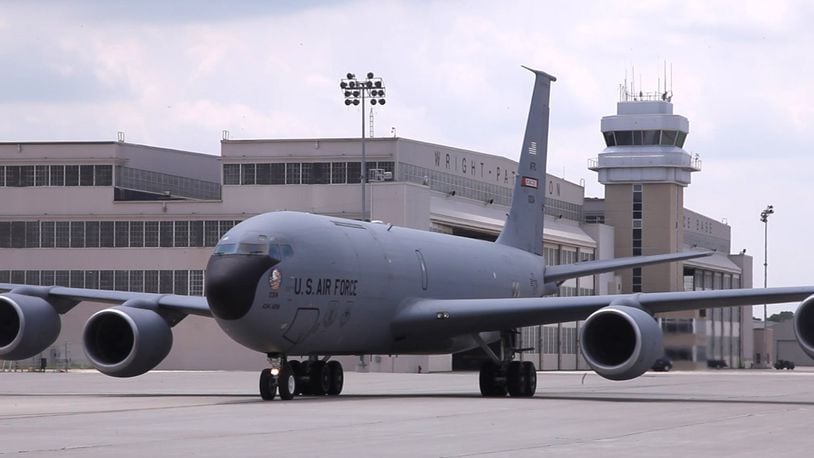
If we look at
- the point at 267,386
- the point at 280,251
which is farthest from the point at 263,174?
the point at 267,386

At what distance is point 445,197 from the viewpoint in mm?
76125

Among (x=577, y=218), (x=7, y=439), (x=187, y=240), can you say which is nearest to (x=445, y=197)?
(x=187, y=240)

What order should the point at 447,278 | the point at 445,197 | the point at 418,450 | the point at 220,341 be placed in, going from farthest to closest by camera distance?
the point at 445,197 → the point at 220,341 → the point at 447,278 → the point at 418,450

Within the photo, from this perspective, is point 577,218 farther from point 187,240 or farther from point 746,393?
point 746,393

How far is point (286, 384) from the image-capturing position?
31.9 m

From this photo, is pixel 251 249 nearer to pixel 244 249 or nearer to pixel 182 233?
pixel 244 249

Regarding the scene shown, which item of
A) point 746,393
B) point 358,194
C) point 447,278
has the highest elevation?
point 358,194

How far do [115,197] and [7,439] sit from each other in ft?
179

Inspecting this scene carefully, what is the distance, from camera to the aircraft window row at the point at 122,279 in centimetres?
7244

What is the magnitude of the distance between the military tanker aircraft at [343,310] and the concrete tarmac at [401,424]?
38.8 inches

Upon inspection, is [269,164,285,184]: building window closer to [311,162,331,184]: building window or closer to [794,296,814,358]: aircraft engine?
[311,162,331,184]: building window

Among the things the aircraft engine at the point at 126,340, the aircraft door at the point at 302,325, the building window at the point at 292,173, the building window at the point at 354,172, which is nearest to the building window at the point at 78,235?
the building window at the point at 292,173

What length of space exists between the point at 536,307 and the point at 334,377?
5092 millimetres

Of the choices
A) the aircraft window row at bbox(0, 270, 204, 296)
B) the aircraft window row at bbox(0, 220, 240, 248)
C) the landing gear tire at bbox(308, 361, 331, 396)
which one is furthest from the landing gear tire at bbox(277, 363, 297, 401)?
the aircraft window row at bbox(0, 220, 240, 248)
